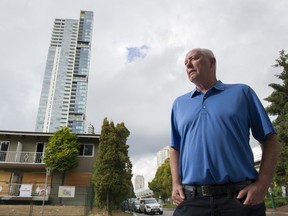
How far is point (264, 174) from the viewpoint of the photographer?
200 centimetres

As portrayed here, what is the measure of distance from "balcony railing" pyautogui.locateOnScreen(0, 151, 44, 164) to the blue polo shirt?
1063 inches

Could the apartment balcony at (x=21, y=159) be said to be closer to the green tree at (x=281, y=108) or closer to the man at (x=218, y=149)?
the green tree at (x=281, y=108)

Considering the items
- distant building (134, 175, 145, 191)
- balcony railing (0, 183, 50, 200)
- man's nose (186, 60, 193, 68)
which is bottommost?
man's nose (186, 60, 193, 68)

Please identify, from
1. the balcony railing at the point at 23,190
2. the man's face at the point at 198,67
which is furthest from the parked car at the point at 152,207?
the man's face at the point at 198,67

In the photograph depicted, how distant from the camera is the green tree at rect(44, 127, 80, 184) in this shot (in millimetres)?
24984

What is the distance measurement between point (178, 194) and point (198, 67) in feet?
3.66

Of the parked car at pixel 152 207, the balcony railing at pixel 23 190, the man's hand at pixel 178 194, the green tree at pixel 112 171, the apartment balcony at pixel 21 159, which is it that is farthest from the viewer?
the apartment balcony at pixel 21 159

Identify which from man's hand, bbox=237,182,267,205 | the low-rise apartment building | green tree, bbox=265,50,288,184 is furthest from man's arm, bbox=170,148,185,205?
the low-rise apartment building

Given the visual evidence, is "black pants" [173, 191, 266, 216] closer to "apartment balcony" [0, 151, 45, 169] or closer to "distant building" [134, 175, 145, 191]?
"apartment balcony" [0, 151, 45, 169]

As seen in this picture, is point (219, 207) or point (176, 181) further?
point (176, 181)

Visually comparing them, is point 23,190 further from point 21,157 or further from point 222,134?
point 222,134

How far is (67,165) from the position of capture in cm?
2534

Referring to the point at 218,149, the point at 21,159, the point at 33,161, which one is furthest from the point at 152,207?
the point at 218,149

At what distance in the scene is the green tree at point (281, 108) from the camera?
2164 centimetres
